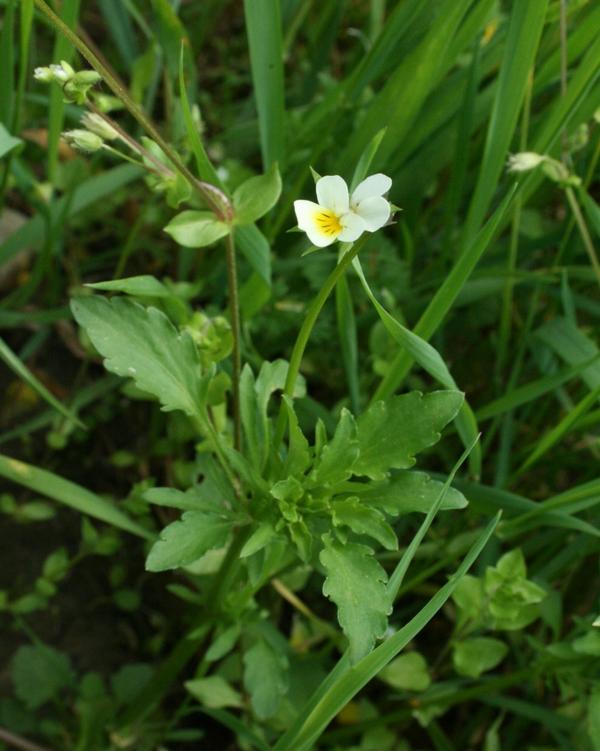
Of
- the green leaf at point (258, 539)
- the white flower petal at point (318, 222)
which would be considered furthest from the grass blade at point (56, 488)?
the white flower petal at point (318, 222)

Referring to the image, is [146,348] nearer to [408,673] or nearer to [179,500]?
[179,500]

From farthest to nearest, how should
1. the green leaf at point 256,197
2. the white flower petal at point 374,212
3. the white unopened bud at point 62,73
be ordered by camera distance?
1. the green leaf at point 256,197
2. the white unopened bud at point 62,73
3. the white flower petal at point 374,212

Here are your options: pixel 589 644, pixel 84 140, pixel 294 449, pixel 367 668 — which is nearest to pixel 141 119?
pixel 84 140

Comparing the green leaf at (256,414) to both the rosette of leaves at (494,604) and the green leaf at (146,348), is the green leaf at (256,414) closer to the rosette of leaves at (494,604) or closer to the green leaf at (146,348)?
the green leaf at (146,348)

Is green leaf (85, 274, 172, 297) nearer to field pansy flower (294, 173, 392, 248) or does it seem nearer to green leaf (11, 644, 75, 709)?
field pansy flower (294, 173, 392, 248)

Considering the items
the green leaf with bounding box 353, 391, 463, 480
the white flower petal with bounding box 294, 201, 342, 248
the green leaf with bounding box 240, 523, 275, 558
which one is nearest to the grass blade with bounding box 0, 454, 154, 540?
the green leaf with bounding box 240, 523, 275, 558

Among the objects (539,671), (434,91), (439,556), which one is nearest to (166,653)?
(439,556)
